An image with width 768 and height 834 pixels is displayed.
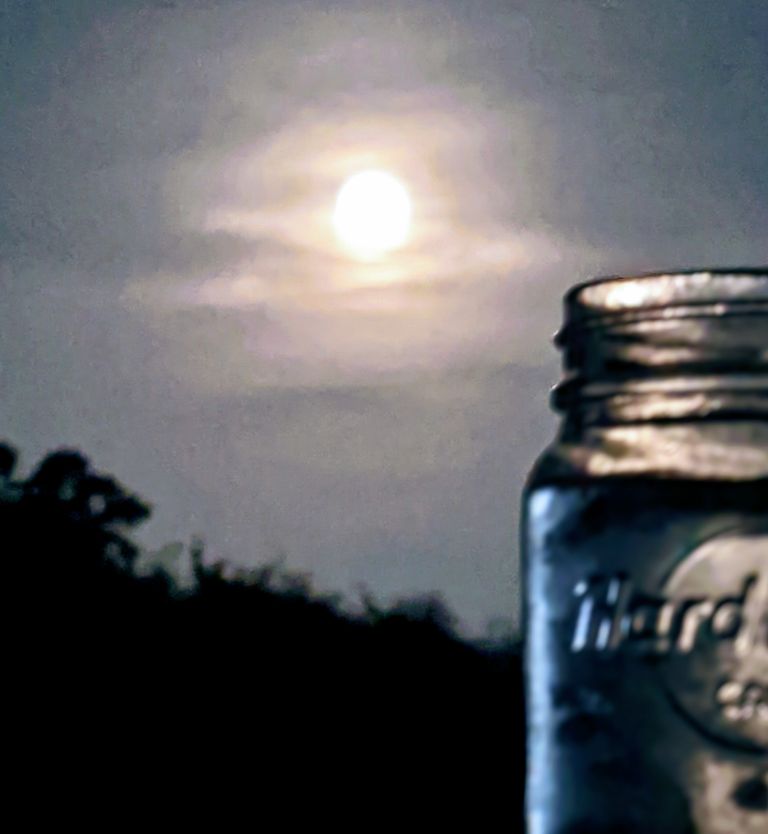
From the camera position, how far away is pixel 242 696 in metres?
1.99

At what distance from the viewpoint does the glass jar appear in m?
0.80

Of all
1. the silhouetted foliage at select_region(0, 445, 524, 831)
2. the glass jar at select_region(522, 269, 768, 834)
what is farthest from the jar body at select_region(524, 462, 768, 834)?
the silhouetted foliage at select_region(0, 445, 524, 831)

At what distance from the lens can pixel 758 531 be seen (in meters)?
0.80

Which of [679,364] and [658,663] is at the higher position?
[679,364]

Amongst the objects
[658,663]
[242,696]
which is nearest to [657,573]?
[658,663]

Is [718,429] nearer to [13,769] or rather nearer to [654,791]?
[654,791]

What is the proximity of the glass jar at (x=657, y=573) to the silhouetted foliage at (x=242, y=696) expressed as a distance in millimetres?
478

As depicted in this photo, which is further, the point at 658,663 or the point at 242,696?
the point at 242,696

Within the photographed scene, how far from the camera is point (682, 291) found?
0.85m

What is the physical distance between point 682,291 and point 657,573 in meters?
0.13

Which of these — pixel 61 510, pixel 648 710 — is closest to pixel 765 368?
pixel 648 710

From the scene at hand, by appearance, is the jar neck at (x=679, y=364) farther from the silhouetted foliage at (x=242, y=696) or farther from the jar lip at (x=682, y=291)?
the silhouetted foliage at (x=242, y=696)

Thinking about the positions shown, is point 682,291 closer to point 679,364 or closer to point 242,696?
point 679,364

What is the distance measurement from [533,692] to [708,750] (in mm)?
111
